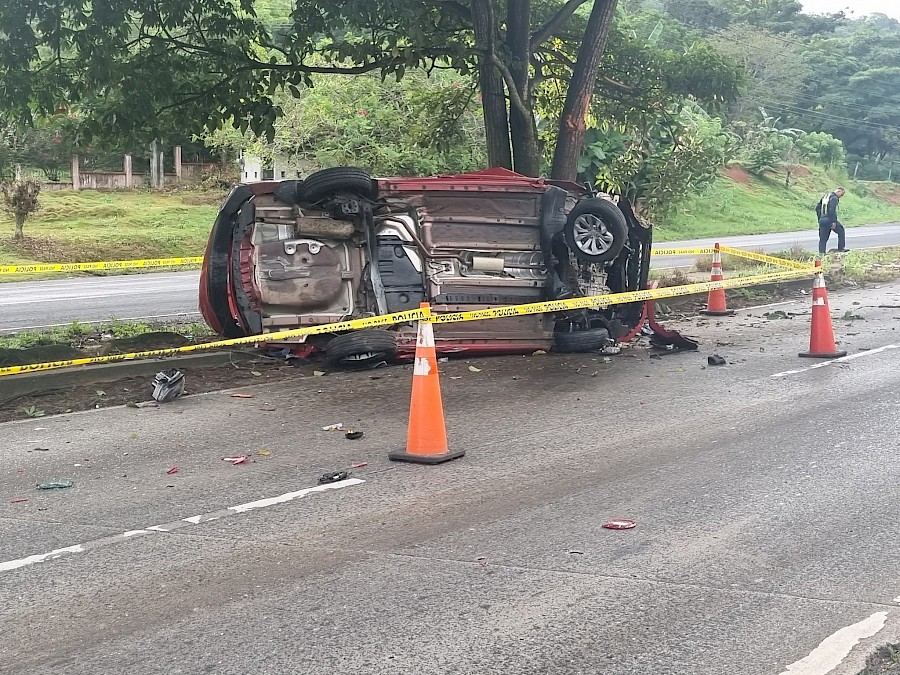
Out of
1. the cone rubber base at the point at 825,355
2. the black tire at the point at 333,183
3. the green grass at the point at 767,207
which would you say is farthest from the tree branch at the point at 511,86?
the green grass at the point at 767,207

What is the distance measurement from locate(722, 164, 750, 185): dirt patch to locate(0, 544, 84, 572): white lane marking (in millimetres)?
53029

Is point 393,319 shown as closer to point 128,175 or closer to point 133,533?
point 133,533

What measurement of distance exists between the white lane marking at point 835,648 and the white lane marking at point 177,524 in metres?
3.04

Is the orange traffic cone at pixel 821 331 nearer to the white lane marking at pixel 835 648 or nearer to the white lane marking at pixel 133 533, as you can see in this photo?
the white lane marking at pixel 835 648

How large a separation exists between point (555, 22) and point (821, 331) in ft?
18.2

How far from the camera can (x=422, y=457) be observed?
6750 mm

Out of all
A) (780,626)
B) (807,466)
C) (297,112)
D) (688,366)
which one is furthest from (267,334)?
(297,112)

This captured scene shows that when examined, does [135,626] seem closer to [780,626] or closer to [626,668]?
[626,668]

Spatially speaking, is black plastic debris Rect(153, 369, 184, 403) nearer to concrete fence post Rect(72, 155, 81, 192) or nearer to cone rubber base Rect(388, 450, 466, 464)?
cone rubber base Rect(388, 450, 466, 464)

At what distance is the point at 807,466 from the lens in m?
6.70

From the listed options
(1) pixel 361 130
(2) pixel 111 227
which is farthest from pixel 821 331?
(2) pixel 111 227

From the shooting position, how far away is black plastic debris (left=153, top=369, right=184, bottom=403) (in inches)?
351

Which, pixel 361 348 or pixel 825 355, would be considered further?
pixel 825 355

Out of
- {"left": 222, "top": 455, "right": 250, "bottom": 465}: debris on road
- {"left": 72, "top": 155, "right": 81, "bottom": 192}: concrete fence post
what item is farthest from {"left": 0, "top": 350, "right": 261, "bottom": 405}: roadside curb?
{"left": 72, "top": 155, "right": 81, "bottom": 192}: concrete fence post
